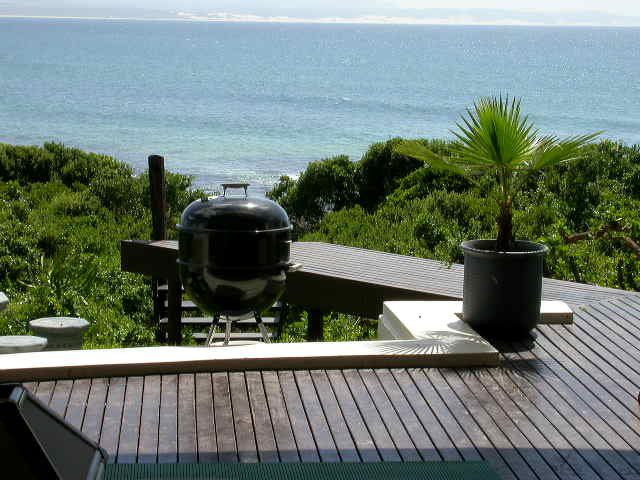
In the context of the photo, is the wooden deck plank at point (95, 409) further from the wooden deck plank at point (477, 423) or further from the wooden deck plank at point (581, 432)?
the wooden deck plank at point (581, 432)

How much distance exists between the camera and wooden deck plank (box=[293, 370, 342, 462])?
307 centimetres

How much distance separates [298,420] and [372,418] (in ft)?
0.91

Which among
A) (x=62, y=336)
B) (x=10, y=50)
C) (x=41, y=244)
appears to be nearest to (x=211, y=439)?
(x=62, y=336)

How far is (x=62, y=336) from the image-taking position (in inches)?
267

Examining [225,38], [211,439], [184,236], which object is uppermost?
[225,38]

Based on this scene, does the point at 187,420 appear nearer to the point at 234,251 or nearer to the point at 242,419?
the point at 242,419

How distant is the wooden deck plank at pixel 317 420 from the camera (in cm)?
307

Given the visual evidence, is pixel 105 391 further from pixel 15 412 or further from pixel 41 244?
pixel 41 244

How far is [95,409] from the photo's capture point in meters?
3.42

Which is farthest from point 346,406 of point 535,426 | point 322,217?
point 322,217

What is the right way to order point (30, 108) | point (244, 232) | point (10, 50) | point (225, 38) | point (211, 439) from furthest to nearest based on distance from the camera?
point (225, 38) < point (10, 50) < point (30, 108) < point (244, 232) < point (211, 439)

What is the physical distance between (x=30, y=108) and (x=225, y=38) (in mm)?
73050

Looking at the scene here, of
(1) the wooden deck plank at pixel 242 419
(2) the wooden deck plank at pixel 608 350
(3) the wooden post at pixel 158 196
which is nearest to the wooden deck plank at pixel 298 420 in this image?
(1) the wooden deck plank at pixel 242 419

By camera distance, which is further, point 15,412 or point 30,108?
point 30,108
